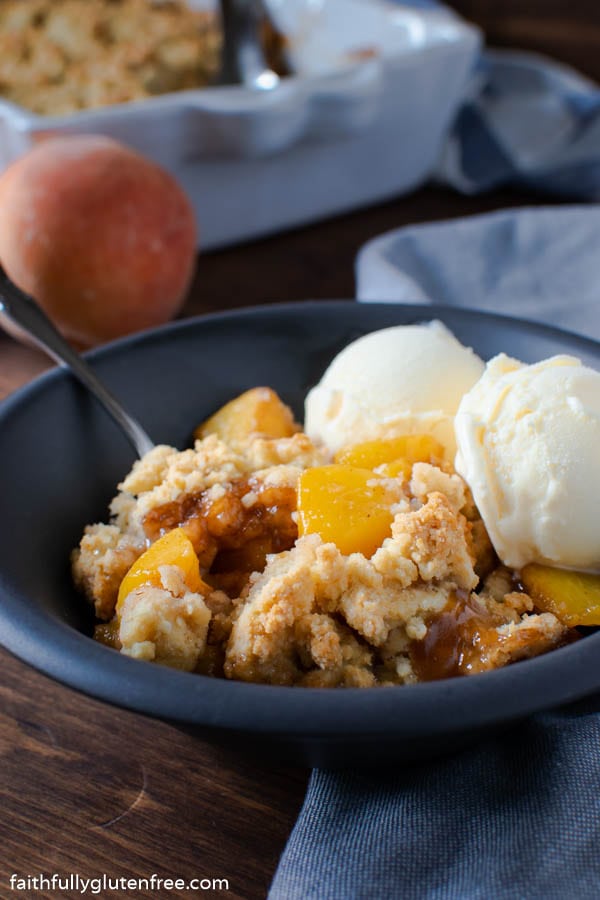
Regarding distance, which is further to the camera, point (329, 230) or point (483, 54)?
point (483, 54)

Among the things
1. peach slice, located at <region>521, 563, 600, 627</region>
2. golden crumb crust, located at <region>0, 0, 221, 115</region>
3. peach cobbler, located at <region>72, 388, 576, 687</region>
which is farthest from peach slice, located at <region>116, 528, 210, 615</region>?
golden crumb crust, located at <region>0, 0, 221, 115</region>

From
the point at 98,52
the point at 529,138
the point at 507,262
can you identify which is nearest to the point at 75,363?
the point at 507,262

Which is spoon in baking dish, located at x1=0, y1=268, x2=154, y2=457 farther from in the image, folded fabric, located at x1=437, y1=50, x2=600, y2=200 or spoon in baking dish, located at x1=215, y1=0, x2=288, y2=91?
folded fabric, located at x1=437, y1=50, x2=600, y2=200

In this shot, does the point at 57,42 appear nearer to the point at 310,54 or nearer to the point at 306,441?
the point at 310,54

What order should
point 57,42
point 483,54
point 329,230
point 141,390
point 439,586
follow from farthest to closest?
point 483,54, point 329,230, point 57,42, point 141,390, point 439,586

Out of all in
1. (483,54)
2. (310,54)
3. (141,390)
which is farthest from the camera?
(483,54)

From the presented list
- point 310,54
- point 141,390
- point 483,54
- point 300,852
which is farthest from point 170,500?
point 483,54
